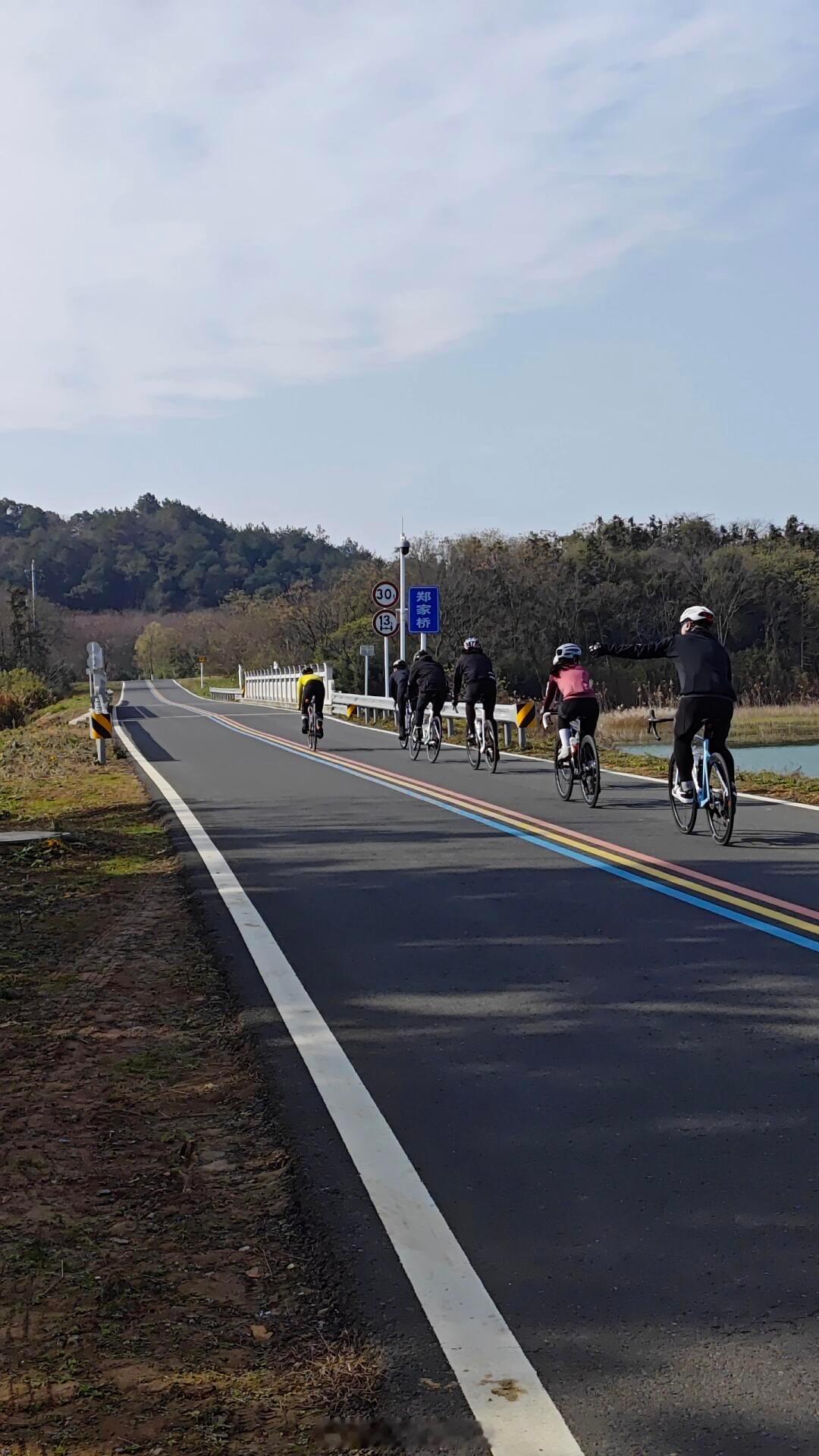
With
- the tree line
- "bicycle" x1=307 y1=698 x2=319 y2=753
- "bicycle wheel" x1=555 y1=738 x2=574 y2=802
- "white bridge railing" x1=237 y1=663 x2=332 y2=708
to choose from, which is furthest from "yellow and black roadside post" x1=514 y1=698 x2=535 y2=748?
the tree line

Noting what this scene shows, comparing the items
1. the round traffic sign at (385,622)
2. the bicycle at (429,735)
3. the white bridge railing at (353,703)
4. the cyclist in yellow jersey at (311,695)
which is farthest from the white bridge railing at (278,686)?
the bicycle at (429,735)

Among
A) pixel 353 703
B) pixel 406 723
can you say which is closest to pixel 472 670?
pixel 406 723

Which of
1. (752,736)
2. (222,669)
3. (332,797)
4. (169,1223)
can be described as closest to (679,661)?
(332,797)

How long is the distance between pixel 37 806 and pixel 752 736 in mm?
27657

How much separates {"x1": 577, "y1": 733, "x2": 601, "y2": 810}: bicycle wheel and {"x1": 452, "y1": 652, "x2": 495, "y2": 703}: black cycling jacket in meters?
5.11

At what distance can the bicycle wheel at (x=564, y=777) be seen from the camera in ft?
54.7

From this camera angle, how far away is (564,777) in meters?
16.8

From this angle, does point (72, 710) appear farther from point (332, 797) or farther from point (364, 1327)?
point (364, 1327)

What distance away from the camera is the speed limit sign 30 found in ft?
125

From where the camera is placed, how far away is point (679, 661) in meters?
13.0

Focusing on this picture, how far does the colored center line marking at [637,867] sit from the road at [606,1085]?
0.14ft

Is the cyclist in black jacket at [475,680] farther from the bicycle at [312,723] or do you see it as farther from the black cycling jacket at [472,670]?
the bicycle at [312,723]

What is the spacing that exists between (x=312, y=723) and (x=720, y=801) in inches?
621

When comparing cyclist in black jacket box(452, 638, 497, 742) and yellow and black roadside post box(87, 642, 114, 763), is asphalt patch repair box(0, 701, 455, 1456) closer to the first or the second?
cyclist in black jacket box(452, 638, 497, 742)
